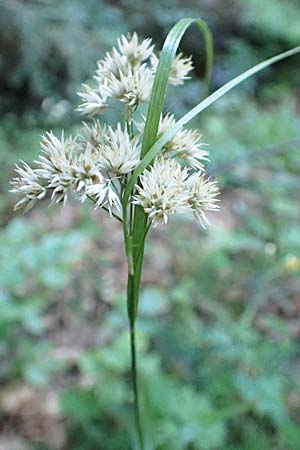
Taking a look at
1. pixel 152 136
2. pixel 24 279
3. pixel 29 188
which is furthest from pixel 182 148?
pixel 24 279

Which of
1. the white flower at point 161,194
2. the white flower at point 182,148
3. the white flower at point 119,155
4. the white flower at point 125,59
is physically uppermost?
the white flower at point 125,59

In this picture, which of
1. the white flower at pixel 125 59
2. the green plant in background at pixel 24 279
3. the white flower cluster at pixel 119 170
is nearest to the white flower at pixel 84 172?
the white flower cluster at pixel 119 170

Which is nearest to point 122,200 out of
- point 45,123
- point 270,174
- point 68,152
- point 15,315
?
point 68,152

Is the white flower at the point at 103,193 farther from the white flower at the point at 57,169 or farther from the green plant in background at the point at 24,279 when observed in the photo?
the green plant in background at the point at 24,279

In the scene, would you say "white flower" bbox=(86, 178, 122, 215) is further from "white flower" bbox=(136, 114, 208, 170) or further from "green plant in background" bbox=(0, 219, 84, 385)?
"green plant in background" bbox=(0, 219, 84, 385)

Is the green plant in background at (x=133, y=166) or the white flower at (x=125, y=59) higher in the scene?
the white flower at (x=125, y=59)

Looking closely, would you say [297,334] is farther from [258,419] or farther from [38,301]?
[38,301]

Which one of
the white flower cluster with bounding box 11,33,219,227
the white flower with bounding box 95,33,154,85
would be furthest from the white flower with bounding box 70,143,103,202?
the white flower with bounding box 95,33,154,85

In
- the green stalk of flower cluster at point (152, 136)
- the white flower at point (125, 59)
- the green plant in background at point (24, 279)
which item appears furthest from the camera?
the green plant in background at point (24, 279)

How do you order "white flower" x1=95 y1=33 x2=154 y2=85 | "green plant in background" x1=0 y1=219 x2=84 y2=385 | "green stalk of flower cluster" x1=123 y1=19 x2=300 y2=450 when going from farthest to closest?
"green plant in background" x1=0 y1=219 x2=84 y2=385
"white flower" x1=95 y1=33 x2=154 y2=85
"green stalk of flower cluster" x1=123 y1=19 x2=300 y2=450
